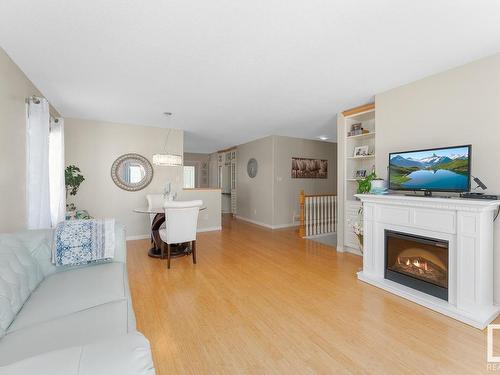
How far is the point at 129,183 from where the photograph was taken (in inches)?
195

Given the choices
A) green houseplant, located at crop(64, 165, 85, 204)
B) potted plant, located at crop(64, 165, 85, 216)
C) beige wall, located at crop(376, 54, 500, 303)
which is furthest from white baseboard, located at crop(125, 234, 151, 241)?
beige wall, located at crop(376, 54, 500, 303)

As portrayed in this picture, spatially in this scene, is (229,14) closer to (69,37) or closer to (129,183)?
(69,37)

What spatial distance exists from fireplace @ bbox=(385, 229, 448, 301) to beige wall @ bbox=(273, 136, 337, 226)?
139 inches

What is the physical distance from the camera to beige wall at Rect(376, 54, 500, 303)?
223 centimetres

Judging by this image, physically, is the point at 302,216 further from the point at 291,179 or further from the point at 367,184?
the point at 367,184

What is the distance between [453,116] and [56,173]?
5.04 m

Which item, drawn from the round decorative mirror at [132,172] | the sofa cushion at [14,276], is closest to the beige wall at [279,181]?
the round decorative mirror at [132,172]

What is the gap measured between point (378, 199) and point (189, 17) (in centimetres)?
261

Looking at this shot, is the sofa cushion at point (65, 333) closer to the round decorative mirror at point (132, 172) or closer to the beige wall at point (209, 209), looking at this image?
the round decorative mirror at point (132, 172)

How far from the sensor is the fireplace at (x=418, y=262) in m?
2.31

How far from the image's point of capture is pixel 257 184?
22.0 feet

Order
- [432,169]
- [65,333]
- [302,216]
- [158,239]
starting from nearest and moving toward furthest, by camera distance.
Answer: [65,333], [432,169], [158,239], [302,216]

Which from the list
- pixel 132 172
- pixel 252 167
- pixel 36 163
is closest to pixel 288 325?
pixel 36 163

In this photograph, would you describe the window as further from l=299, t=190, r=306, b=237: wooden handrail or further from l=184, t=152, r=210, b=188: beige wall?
l=299, t=190, r=306, b=237: wooden handrail
